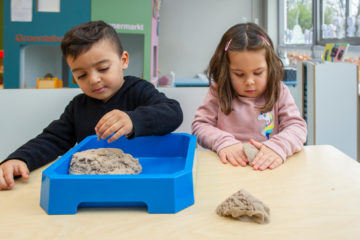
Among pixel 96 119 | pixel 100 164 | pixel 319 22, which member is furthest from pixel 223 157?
pixel 319 22

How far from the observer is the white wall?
4195mm

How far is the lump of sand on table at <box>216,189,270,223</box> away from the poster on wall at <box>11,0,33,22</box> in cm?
180

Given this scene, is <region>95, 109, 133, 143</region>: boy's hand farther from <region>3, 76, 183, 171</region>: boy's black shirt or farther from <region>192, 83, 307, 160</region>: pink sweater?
<region>192, 83, 307, 160</region>: pink sweater

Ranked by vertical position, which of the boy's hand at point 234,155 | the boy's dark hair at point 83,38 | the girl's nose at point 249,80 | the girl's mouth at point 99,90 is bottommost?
the boy's hand at point 234,155

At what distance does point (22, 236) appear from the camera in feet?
1.51

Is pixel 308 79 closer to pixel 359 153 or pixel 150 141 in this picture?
pixel 359 153

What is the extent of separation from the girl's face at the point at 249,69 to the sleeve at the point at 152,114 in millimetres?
209

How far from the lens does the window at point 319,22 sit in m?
2.38

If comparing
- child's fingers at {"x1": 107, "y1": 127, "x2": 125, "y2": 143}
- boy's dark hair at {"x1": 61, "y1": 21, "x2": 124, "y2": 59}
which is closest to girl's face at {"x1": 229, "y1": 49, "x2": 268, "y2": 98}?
boy's dark hair at {"x1": 61, "y1": 21, "x2": 124, "y2": 59}

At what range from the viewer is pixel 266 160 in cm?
77

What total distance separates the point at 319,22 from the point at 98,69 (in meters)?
2.66

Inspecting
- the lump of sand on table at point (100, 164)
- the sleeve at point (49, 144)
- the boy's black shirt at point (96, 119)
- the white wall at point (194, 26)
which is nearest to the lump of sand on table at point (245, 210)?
the lump of sand on table at point (100, 164)

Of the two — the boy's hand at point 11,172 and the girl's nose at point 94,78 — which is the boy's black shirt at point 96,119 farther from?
the girl's nose at point 94,78

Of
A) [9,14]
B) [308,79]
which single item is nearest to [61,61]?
[9,14]
